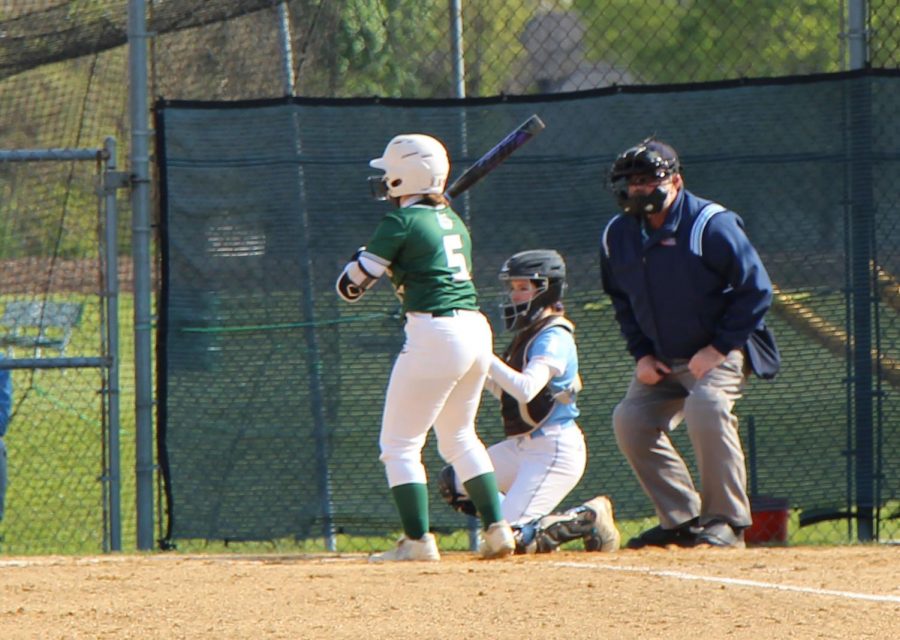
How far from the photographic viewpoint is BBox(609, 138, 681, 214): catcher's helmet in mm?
6730

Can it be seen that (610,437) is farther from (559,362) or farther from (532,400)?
(559,362)

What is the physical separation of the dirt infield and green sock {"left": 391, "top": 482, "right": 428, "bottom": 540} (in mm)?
212

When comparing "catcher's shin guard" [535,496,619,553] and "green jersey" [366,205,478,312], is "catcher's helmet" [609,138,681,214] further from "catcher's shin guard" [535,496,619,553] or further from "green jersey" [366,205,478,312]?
"catcher's shin guard" [535,496,619,553]

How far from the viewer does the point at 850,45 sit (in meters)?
7.59

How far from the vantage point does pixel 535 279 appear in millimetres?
7016

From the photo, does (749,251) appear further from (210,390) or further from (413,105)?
(210,390)

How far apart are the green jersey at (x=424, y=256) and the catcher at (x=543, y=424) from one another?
0.53 m

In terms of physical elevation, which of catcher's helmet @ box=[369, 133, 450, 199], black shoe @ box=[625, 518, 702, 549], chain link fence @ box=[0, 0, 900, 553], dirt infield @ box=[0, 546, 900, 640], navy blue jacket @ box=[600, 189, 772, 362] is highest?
chain link fence @ box=[0, 0, 900, 553]

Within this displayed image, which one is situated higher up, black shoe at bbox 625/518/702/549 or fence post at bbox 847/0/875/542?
fence post at bbox 847/0/875/542

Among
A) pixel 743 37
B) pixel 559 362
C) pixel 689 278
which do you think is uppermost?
pixel 743 37

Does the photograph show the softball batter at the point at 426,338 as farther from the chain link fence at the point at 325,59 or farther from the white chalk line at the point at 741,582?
the chain link fence at the point at 325,59

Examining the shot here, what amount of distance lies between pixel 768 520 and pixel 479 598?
2.66m

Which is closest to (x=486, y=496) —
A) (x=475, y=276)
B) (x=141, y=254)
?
(x=475, y=276)

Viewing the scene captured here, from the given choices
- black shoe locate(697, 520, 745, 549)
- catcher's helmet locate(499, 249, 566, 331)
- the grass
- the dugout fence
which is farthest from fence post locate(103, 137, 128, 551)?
black shoe locate(697, 520, 745, 549)
